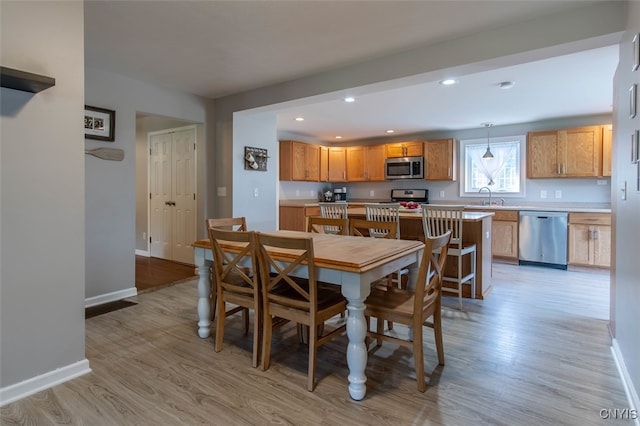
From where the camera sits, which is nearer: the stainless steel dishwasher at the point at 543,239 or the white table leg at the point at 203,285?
the white table leg at the point at 203,285

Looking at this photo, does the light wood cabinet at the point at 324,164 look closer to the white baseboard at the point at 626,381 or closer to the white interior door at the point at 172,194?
the white interior door at the point at 172,194

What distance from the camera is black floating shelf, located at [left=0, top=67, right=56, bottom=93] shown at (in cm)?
164

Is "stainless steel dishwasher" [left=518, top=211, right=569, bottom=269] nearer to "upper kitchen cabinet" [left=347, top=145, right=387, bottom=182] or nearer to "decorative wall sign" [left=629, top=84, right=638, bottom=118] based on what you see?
"upper kitchen cabinet" [left=347, top=145, right=387, bottom=182]

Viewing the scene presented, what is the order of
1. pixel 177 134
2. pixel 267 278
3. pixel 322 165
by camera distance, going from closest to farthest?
pixel 267 278, pixel 177 134, pixel 322 165

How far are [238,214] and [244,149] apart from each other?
84 cm

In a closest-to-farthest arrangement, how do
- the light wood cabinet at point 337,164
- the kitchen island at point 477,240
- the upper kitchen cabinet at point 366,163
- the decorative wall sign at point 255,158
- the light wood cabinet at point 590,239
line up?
the kitchen island at point 477,240, the decorative wall sign at point 255,158, the light wood cabinet at point 590,239, the upper kitchen cabinet at point 366,163, the light wood cabinet at point 337,164

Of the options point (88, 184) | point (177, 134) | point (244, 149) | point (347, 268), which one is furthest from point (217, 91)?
point (347, 268)

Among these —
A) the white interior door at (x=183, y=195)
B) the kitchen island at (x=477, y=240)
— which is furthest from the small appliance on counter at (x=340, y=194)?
the kitchen island at (x=477, y=240)

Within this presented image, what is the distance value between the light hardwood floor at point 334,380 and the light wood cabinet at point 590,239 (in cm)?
222

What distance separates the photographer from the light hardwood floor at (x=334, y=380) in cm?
171

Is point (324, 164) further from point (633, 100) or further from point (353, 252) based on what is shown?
point (633, 100)

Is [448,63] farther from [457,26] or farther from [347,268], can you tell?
[347,268]

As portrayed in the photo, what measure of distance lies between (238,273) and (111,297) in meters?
2.04

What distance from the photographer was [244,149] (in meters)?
→ 4.44
